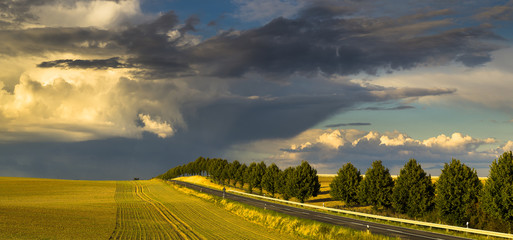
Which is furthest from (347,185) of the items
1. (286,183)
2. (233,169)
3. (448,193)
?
(233,169)

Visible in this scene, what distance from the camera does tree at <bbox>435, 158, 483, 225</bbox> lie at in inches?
2281

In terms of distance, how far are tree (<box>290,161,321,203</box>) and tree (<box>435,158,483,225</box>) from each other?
39.9m

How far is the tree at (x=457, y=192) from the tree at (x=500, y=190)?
512 cm

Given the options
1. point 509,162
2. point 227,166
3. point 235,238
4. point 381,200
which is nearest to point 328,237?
point 235,238

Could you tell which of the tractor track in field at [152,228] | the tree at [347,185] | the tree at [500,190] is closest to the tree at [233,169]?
the tree at [347,185]

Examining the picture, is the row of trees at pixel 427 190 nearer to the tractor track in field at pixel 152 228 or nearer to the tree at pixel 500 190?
the tree at pixel 500 190

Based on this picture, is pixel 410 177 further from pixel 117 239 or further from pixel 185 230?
pixel 117 239

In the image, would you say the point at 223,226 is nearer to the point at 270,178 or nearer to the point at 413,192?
the point at 413,192

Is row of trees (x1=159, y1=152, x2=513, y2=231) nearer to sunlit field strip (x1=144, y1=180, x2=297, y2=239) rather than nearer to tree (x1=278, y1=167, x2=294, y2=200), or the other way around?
tree (x1=278, y1=167, x2=294, y2=200)

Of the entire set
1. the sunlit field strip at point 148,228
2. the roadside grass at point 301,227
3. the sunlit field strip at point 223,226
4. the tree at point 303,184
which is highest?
the tree at point 303,184

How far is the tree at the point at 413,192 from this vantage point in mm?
67625

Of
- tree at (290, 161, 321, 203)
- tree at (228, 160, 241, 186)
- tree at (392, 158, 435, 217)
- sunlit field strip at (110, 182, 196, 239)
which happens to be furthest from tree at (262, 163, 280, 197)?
sunlit field strip at (110, 182, 196, 239)

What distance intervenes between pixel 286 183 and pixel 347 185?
61.7ft

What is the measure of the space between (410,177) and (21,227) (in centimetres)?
5898
